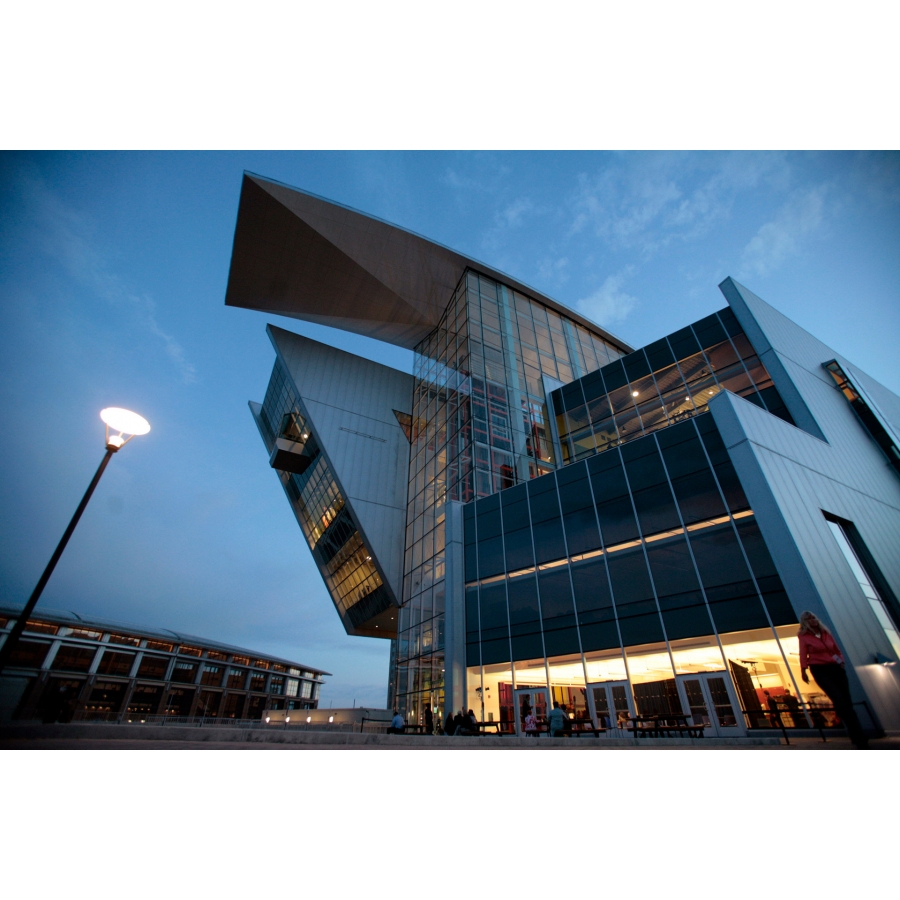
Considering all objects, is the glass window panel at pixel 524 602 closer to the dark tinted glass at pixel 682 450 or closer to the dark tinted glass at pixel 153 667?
the dark tinted glass at pixel 682 450

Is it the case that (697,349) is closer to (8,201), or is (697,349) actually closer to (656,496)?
(656,496)

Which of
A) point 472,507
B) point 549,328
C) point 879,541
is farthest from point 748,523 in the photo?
point 549,328

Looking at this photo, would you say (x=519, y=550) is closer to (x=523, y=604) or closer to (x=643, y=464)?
(x=523, y=604)

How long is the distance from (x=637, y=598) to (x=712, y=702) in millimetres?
3676

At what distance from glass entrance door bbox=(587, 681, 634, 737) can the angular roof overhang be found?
29961 mm

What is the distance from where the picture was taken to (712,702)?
13.6m

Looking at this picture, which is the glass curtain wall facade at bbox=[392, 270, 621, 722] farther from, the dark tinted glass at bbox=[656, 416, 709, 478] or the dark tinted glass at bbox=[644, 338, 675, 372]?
the dark tinted glass at bbox=[656, 416, 709, 478]

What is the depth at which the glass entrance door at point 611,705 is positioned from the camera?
50.0ft

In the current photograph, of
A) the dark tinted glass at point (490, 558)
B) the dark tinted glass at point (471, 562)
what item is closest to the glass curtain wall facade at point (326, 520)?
the dark tinted glass at point (471, 562)

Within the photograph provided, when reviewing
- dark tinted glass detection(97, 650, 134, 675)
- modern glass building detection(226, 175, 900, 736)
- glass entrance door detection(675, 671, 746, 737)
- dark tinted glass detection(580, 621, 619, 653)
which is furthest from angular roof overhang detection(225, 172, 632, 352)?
dark tinted glass detection(97, 650, 134, 675)

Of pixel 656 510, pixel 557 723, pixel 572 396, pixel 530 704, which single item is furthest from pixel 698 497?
pixel 572 396

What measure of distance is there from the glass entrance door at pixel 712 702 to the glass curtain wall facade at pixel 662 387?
38.9ft

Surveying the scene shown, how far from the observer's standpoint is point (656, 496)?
17.1 m

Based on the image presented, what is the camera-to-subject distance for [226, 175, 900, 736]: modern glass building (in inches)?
546
